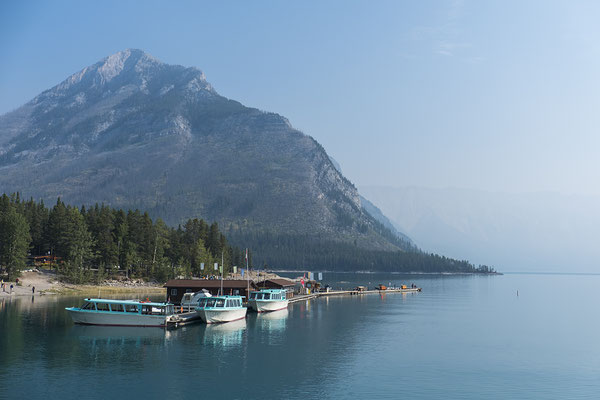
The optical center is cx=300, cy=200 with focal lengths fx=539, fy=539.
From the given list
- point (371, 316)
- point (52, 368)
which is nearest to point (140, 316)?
point (52, 368)

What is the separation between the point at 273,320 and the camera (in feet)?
353

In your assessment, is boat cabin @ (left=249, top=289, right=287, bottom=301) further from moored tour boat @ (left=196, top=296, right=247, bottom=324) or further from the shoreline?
the shoreline

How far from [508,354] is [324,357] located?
2743cm

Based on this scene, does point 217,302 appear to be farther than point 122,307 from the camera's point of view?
Yes

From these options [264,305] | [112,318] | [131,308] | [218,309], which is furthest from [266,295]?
[112,318]

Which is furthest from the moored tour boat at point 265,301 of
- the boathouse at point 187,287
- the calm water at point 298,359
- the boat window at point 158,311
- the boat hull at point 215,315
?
the boat window at point 158,311

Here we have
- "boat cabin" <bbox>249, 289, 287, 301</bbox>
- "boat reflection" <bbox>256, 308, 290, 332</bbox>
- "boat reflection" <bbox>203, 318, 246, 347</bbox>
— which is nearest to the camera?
"boat reflection" <bbox>203, 318, 246, 347</bbox>

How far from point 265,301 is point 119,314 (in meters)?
38.2

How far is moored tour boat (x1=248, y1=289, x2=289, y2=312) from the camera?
120m

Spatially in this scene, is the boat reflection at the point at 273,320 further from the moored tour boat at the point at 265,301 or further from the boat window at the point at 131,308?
the boat window at the point at 131,308

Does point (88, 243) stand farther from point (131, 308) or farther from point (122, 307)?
point (131, 308)

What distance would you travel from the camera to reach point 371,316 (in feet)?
392

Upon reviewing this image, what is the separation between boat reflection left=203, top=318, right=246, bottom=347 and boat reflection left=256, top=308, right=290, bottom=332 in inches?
150

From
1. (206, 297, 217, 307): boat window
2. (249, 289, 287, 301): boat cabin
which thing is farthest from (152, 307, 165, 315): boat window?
(249, 289, 287, 301): boat cabin
